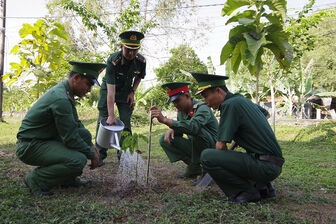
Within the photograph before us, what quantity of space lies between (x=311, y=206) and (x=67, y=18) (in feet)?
50.7

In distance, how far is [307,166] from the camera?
511 centimetres

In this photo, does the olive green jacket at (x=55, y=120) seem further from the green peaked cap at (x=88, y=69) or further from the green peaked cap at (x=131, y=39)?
the green peaked cap at (x=131, y=39)

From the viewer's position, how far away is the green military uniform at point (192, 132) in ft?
11.2

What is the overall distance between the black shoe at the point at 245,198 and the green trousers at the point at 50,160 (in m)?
1.63

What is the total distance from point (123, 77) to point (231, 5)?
231 centimetres

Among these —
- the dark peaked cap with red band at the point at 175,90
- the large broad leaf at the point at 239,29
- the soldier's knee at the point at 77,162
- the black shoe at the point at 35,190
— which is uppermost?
the large broad leaf at the point at 239,29

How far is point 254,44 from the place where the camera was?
447 centimetres

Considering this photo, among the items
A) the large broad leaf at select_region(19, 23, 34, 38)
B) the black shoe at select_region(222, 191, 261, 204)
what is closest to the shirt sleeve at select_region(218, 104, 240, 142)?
the black shoe at select_region(222, 191, 261, 204)

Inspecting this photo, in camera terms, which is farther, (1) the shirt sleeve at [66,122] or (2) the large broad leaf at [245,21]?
(2) the large broad leaf at [245,21]

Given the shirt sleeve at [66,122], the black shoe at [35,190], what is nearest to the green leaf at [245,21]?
the shirt sleeve at [66,122]

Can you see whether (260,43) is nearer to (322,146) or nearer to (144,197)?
(144,197)

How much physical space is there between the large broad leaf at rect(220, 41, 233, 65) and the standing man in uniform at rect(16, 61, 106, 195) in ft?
8.67

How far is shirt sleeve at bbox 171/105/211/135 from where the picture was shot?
3.35 meters

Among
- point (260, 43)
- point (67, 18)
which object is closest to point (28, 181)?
point (260, 43)
